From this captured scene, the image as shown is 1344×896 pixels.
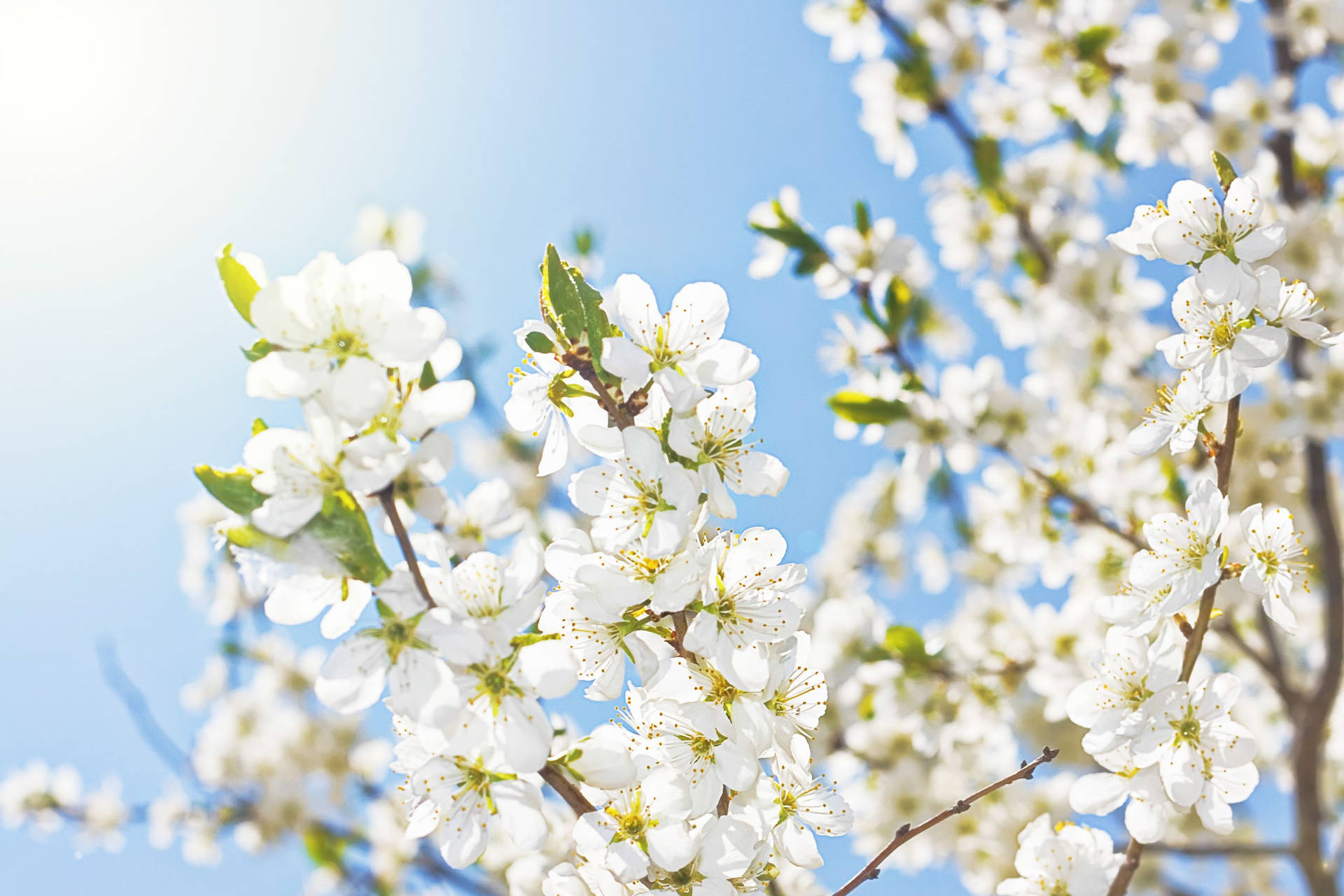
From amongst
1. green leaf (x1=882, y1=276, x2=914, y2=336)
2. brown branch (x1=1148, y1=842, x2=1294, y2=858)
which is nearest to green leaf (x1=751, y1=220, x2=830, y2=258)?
green leaf (x1=882, y1=276, x2=914, y2=336)

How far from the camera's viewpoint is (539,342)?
3.07 feet

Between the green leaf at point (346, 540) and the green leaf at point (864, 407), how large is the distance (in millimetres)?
1315

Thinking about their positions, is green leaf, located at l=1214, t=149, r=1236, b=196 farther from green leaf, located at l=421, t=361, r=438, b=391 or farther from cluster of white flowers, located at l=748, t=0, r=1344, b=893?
green leaf, located at l=421, t=361, r=438, b=391

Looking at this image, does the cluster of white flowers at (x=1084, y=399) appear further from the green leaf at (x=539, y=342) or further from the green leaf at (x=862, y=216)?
the green leaf at (x=539, y=342)

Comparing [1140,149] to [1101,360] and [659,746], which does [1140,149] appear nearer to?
[1101,360]

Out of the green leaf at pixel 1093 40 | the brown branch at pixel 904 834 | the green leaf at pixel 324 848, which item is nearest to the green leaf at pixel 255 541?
the brown branch at pixel 904 834

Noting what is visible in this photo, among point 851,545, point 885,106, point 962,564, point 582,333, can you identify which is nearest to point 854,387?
point 885,106

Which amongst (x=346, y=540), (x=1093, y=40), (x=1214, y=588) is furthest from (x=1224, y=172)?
(x=1093, y=40)

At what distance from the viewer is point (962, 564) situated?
4.15 meters

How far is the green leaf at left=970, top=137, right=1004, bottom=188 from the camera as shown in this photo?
2775 mm

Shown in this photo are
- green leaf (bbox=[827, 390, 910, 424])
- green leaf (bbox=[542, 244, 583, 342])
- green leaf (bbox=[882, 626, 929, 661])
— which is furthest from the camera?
green leaf (bbox=[827, 390, 910, 424])

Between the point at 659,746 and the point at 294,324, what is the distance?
56cm

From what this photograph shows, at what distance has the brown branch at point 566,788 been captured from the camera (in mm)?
882

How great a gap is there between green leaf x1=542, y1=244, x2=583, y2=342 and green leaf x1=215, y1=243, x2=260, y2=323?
279 mm
